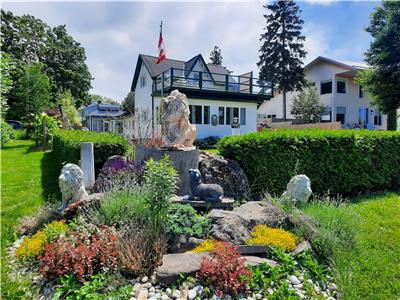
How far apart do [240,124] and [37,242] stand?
17.1 m

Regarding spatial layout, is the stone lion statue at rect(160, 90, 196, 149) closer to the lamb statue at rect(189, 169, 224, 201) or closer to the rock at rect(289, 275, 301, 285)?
the lamb statue at rect(189, 169, 224, 201)

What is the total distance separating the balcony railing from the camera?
1716 centimetres

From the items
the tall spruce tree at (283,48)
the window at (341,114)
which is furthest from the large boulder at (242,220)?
the window at (341,114)

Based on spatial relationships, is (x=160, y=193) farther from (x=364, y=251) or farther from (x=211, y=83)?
(x=211, y=83)

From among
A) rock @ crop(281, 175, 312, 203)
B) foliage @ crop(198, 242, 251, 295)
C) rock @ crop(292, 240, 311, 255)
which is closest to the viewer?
foliage @ crop(198, 242, 251, 295)

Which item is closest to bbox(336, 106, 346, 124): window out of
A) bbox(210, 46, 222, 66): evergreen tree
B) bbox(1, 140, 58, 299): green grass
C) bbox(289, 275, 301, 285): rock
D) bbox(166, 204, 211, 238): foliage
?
bbox(210, 46, 222, 66): evergreen tree

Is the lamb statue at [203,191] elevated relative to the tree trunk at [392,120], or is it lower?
lower

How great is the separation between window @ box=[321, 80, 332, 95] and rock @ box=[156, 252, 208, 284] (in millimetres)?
28302

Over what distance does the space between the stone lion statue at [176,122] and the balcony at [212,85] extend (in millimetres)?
11208

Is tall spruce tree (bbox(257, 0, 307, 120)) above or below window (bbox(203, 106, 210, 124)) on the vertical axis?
above

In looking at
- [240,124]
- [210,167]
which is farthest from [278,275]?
[240,124]

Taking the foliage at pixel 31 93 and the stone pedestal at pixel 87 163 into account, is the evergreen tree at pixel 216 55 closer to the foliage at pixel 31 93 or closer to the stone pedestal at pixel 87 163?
the foliage at pixel 31 93

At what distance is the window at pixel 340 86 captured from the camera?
26.9 m

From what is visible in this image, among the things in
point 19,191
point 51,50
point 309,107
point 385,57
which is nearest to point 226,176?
point 19,191
